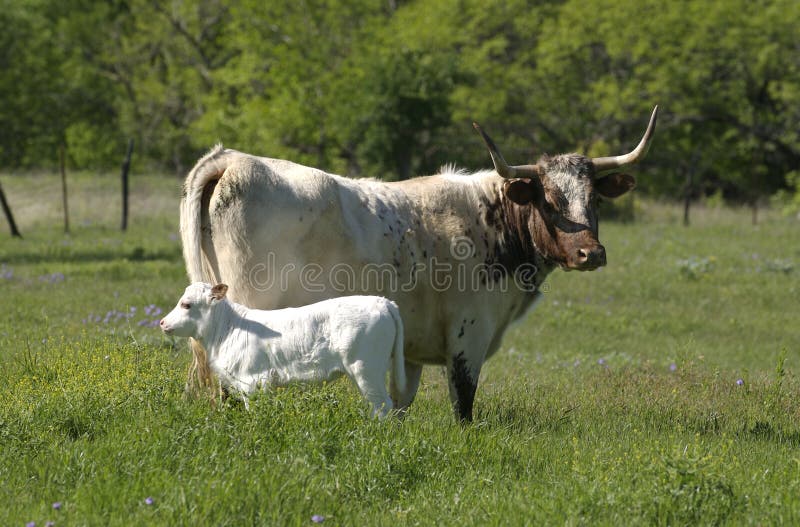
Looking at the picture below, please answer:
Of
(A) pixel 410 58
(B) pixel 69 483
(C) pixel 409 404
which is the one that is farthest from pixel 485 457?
(A) pixel 410 58

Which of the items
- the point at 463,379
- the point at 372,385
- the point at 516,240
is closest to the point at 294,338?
the point at 372,385

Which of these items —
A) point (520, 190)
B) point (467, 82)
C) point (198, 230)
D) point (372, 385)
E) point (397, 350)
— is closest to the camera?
point (372, 385)

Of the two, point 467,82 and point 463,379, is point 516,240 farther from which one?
point 467,82

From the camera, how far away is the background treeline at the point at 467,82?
3703 centimetres

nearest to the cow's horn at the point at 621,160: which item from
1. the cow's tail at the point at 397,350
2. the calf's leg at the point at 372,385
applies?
the cow's tail at the point at 397,350

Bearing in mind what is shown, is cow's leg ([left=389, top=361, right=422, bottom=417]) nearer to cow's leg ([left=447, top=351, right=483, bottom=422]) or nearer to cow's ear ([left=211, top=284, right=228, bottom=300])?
cow's leg ([left=447, top=351, right=483, bottom=422])

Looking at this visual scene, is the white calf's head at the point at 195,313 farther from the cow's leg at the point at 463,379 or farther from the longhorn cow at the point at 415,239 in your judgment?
the cow's leg at the point at 463,379

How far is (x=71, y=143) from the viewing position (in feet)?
169

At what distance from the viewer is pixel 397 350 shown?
Result: 21.2 feet

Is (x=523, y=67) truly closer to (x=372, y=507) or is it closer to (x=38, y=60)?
(x=38, y=60)

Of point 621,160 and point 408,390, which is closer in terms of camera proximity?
point 408,390

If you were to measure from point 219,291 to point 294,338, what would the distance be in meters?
0.60

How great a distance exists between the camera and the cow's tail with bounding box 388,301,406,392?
20.8 feet

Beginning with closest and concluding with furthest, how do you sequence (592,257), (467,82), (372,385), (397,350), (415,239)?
(372,385) → (397,350) → (592,257) → (415,239) → (467,82)
